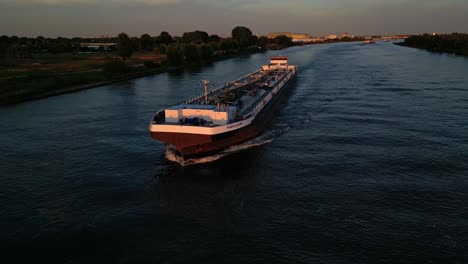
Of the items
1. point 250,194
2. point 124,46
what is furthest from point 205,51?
point 250,194

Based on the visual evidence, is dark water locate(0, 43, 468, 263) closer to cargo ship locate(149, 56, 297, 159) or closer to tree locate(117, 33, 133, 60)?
cargo ship locate(149, 56, 297, 159)

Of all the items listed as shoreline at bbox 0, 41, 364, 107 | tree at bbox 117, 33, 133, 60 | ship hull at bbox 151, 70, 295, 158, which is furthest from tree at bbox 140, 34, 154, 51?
ship hull at bbox 151, 70, 295, 158

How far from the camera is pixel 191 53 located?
12262cm

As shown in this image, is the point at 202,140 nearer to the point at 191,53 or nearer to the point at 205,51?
the point at 191,53

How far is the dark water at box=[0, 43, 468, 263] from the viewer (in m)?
18.3

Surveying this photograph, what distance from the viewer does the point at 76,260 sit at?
17.6 meters

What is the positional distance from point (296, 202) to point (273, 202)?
56.9 inches

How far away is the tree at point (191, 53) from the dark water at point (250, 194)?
261 feet

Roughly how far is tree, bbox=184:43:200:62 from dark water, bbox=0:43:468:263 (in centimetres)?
7969

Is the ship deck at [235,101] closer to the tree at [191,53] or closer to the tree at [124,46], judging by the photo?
the tree at [191,53]

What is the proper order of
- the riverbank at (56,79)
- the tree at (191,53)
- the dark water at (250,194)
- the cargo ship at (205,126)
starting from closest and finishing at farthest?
1. the dark water at (250,194)
2. the cargo ship at (205,126)
3. the riverbank at (56,79)
4. the tree at (191,53)

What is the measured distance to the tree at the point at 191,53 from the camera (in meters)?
122

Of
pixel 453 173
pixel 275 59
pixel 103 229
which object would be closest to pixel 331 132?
pixel 453 173

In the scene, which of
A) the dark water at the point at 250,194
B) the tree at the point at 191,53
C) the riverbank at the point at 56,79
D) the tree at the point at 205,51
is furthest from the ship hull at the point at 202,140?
the tree at the point at 205,51
